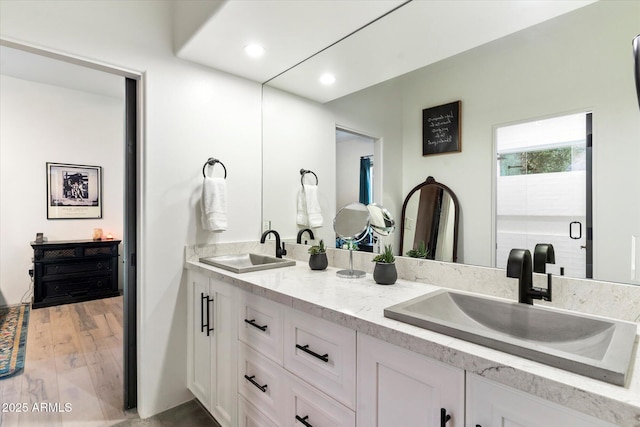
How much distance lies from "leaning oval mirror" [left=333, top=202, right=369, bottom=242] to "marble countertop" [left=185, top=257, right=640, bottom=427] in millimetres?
257

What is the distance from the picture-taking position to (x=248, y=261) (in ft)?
7.42

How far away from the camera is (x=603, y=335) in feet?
2.81

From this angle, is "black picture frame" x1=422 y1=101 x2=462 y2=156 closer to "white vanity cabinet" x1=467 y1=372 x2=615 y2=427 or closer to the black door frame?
"white vanity cabinet" x1=467 y1=372 x2=615 y2=427

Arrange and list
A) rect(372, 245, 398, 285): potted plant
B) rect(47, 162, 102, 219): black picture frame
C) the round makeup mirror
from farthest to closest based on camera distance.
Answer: rect(47, 162, 102, 219): black picture frame → the round makeup mirror → rect(372, 245, 398, 285): potted plant

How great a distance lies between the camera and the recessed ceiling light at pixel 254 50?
5.99 ft

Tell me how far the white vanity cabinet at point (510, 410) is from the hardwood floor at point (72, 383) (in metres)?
1.65

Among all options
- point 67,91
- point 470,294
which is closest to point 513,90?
point 470,294

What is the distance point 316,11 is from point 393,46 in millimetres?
440

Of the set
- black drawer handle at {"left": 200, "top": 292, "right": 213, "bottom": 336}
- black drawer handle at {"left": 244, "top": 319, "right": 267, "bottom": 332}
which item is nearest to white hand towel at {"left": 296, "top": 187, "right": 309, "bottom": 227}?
black drawer handle at {"left": 200, "top": 292, "right": 213, "bottom": 336}

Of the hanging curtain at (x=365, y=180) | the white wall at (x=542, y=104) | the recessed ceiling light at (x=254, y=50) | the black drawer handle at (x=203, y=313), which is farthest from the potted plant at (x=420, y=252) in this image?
the recessed ceiling light at (x=254, y=50)

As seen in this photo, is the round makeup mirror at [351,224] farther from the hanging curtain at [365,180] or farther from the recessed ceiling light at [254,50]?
the recessed ceiling light at [254,50]

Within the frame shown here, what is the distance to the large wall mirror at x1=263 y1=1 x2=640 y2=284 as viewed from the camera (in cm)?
104

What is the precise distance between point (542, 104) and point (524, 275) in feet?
2.15

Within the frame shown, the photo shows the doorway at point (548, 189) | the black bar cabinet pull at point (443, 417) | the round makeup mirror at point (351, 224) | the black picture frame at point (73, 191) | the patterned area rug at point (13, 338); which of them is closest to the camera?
the black bar cabinet pull at point (443, 417)
